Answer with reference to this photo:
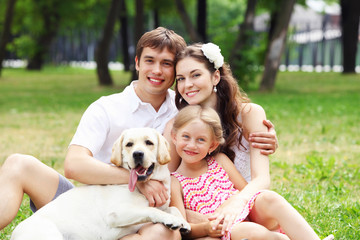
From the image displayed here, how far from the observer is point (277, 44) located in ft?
55.7

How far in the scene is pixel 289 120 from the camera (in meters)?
11.7

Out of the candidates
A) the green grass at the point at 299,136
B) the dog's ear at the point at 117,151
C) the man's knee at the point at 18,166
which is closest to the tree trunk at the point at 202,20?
the green grass at the point at 299,136

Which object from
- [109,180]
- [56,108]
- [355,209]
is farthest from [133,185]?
[56,108]

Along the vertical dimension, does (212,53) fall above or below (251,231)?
above

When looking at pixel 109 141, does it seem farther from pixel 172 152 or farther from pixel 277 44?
pixel 277 44

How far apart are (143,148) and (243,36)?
14.6m

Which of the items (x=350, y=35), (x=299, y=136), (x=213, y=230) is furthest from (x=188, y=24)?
(x=213, y=230)

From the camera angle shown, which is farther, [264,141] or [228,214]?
[264,141]

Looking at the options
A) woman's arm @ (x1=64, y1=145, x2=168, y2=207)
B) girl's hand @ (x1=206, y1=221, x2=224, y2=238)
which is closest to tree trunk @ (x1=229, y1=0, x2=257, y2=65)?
woman's arm @ (x1=64, y1=145, x2=168, y2=207)

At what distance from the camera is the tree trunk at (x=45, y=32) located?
102 feet

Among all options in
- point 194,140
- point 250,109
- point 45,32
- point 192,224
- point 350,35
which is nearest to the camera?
point 192,224

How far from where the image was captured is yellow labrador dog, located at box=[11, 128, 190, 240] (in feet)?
12.1

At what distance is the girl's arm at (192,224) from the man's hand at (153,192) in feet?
0.70

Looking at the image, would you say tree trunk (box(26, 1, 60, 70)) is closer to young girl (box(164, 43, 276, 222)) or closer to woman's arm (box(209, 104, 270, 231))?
young girl (box(164, 43, 276, 222))
